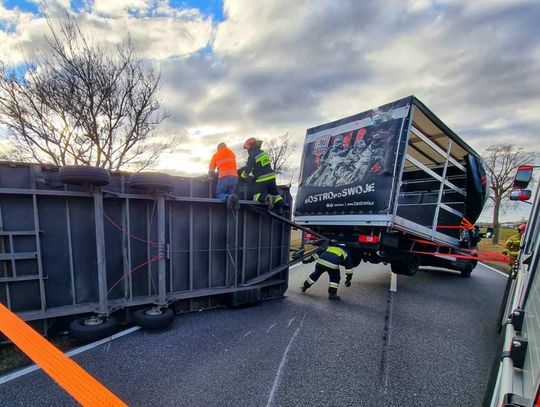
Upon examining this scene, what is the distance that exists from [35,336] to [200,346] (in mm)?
1812

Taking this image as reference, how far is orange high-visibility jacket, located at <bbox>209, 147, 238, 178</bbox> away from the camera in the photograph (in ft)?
14.8

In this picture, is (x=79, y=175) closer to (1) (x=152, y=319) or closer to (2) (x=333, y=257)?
(1) (x=152, y=319)

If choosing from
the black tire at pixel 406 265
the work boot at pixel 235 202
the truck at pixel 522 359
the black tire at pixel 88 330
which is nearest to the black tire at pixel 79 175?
the black tire at pixel 88 330

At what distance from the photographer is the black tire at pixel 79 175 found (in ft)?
10.0

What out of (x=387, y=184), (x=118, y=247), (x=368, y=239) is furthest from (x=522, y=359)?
(x=118, y=247)

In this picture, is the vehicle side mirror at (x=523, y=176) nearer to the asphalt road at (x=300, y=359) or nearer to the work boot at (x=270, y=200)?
the asphalt road at (x=300, y=359)

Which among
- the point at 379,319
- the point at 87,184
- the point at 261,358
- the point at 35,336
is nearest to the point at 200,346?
the point at 261,358

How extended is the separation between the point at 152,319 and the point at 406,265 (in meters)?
5.35

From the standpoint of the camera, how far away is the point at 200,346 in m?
3.25

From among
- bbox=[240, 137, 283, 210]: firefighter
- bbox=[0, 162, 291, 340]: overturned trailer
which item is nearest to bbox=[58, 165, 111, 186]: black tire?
bbox=[0, 162, 291, 340]: overturned trailer

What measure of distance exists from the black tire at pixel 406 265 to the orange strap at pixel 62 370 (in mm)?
5766

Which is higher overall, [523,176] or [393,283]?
[523,176]

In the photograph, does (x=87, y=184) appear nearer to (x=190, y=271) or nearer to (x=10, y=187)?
(x=10, y=187)

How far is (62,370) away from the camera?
1.58 m
